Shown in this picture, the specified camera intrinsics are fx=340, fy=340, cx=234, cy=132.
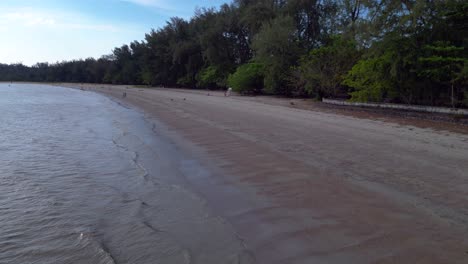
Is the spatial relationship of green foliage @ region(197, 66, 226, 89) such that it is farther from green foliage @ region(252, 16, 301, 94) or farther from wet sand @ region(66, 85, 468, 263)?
wet sand @ region(66, 85, 468, 263)

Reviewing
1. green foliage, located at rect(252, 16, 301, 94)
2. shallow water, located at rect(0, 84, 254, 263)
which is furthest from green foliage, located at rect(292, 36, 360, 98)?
shallow water, located at rect(0, 84, 254, 263)

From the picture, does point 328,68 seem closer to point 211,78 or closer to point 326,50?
point 326,50

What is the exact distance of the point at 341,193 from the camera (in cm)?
561

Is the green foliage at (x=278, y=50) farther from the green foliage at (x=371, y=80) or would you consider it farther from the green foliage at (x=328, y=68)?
the green foliage at (x=371, y=80)

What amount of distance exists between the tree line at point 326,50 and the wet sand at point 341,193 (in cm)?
563

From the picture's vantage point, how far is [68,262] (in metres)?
3.69

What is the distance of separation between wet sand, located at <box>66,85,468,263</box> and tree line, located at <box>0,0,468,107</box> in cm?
563

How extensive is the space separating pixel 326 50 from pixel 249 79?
10.4 meters

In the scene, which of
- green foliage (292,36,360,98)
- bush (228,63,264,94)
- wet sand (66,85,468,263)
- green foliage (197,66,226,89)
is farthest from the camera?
green foliage (197,66,226,89)

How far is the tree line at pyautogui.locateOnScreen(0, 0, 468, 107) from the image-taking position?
14953 millimetres

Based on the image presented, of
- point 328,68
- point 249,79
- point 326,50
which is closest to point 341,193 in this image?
point 328,68

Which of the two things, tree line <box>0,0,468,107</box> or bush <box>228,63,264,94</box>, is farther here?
bush <box>228,63,264,94</box>

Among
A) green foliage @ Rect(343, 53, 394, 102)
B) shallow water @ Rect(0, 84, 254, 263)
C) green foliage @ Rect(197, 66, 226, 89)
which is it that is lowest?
shallow water @ Rect(0, 84, 254, 263)

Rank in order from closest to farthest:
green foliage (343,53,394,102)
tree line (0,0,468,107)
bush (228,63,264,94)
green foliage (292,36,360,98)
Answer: tree line (0,0,468,107)
green foliage (343,53,394,102)
green foliage (292,36,360,98)
bush (228,63,264,94)
